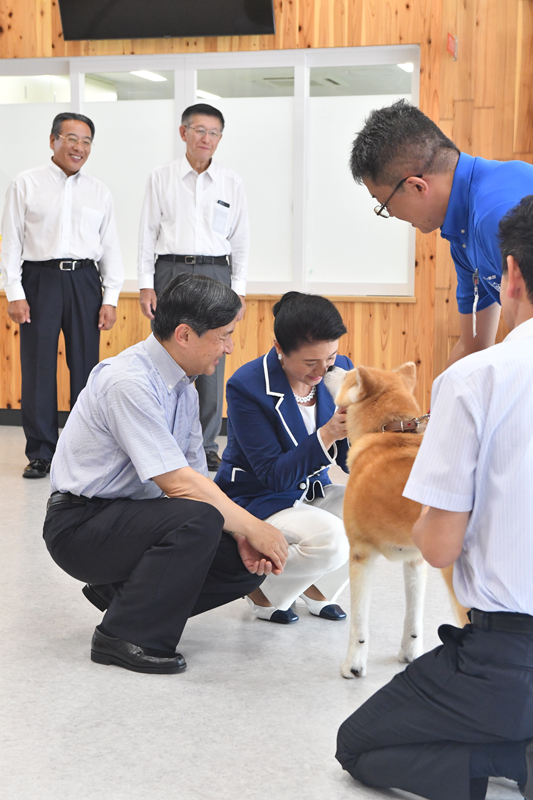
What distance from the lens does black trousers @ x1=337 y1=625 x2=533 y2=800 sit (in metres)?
1.25

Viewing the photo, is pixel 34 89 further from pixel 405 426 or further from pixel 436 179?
pixel 405 426

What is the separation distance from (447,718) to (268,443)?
3.28 feet

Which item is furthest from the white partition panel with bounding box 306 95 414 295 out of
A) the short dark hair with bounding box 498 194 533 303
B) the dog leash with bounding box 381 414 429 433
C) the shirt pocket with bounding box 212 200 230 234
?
the short dark hair with bounding box 498 194 533 303

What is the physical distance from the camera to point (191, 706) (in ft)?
5.86

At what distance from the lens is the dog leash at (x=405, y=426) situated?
1.90 meters

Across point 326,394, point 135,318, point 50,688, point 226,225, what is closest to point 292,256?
point 226,225

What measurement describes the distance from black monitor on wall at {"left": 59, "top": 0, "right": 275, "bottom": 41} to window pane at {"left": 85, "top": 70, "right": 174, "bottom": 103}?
225 millimetres

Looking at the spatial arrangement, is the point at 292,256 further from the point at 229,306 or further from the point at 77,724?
the point at 77,724

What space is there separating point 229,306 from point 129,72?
3647 millimetres

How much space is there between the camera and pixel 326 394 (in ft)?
7.61

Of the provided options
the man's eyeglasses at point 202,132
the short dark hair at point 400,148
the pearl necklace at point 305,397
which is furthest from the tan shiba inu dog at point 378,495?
the man's eyeglasses at point 202,132

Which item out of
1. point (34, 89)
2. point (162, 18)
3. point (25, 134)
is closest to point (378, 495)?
point (162, 18)

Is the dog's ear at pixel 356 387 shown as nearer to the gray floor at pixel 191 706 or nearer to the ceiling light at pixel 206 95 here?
the gray floor at pixel 191 706

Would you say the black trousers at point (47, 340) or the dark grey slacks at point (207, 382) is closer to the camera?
the black trousers at point (47, 340)
